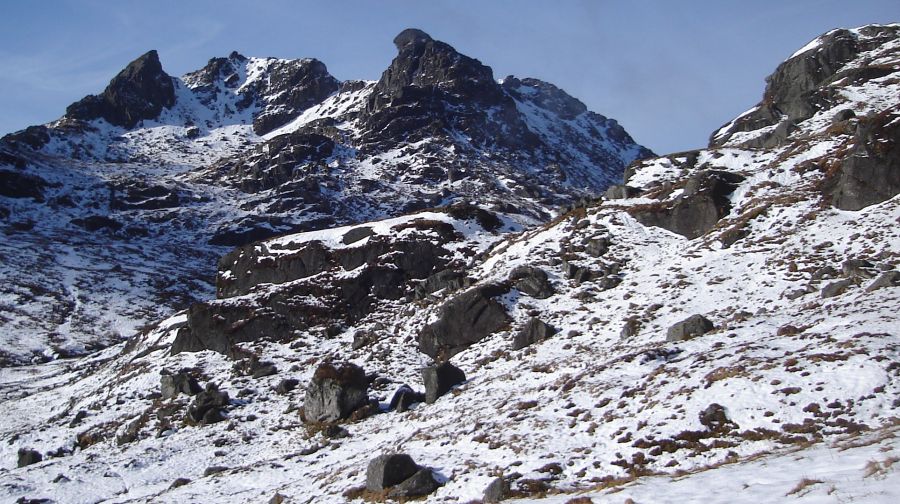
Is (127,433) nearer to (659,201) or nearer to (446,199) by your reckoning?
(659,201)

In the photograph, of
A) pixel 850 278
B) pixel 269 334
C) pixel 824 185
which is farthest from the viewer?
pixel 269 334

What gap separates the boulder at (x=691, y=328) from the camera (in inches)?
1125

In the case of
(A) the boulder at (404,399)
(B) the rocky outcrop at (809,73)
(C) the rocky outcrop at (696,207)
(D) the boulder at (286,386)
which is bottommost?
(A) the boulder at (404,399)

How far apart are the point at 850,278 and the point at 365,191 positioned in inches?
6711

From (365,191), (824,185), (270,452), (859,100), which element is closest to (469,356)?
(270,452)

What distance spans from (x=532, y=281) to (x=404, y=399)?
46.3 feet

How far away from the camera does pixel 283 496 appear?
76.5ft

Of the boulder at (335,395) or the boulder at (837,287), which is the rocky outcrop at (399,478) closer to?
the boulder at (335,395)

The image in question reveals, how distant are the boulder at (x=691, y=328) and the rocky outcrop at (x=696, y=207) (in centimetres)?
1638

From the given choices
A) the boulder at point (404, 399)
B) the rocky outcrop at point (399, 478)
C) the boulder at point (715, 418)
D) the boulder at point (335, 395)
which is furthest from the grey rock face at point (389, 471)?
the boulder at point (335, 395)

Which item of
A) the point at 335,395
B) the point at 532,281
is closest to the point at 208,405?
the point at 335,395

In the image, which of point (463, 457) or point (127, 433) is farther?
point (127, 433)

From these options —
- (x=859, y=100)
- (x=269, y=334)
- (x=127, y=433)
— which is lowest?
(x=127, y=433)

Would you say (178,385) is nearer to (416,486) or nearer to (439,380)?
(439,380)
